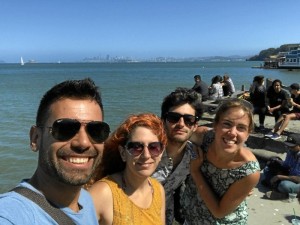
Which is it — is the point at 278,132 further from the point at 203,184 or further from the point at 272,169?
the point at 203,184

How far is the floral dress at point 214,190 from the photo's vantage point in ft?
8.80

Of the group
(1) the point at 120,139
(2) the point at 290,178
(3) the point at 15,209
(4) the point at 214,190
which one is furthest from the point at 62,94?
(2) the point at 290,178

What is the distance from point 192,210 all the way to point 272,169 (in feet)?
15.7

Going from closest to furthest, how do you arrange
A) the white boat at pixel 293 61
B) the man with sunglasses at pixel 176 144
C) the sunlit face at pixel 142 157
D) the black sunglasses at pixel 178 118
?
1. the sunlit face at pixel 142 157
2. the man with sunglasses at pixel 176 144
3. the black sunglasses at pixel 178 118
4. the white boat at pixel 293 61

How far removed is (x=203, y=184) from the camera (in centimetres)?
280

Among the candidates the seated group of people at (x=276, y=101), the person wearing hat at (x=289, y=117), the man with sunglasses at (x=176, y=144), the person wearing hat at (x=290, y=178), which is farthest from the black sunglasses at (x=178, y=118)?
the seated group of people at (x=276, y=101)

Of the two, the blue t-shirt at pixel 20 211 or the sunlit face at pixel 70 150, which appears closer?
the blue t-shirt at pixel 20 211

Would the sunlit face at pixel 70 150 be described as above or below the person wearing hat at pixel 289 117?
above

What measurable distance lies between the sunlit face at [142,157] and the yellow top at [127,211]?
0.20m

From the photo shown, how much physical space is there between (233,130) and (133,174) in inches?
36.8

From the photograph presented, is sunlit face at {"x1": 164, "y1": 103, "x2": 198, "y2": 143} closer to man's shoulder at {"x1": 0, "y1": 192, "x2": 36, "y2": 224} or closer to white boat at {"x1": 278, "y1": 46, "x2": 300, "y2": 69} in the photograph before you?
man's shoulder at {"x1": 0, "y1": 192, "x2": 36, "y2": 224}

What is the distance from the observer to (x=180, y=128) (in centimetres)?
318

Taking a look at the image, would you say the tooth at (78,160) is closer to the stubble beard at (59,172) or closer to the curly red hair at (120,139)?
the stubble beard at (59,172)

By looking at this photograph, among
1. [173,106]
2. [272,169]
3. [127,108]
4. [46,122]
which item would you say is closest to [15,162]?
[272,169]
